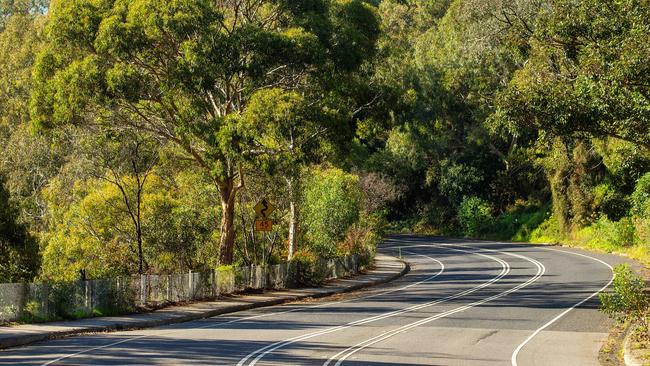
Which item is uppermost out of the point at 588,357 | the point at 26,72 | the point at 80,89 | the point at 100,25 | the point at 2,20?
the point at 2,20

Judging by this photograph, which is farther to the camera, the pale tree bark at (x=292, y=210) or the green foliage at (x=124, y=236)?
the pale tree bark at (x=292, y=210)

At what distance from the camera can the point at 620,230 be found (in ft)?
176

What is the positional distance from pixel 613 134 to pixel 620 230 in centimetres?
3450

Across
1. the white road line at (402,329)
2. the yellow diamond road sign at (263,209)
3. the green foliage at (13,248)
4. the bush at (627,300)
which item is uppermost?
the yellow diamond road sign at (263,209)

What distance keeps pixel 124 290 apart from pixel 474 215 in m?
52.9

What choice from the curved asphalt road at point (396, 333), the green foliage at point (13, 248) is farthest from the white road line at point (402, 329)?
the green foliage at point (13, 248)

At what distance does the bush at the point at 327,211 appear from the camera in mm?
39844

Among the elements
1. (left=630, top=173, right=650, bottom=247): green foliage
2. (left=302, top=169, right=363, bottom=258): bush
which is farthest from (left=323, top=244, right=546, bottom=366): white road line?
(left=302, top=169, right=363, bottom=258): bush

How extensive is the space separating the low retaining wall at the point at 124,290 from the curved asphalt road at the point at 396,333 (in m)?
2.73

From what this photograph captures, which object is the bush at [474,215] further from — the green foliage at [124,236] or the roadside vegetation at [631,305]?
the roadside vegetation at [631,305]

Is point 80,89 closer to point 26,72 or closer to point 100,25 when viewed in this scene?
point 100,25

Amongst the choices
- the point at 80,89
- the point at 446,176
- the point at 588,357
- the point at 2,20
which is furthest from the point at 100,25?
the point at 2,20

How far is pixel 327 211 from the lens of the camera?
39719 mm

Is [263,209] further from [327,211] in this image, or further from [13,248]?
[327,211]
